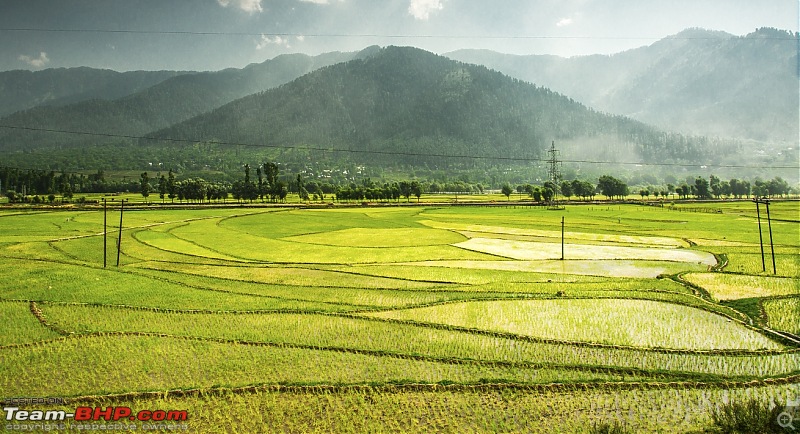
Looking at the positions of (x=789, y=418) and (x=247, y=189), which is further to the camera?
(x=247, y=189)

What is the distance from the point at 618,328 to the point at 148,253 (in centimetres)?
3378

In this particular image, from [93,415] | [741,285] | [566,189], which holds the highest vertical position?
[566,189]

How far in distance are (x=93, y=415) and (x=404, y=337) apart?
906 cm

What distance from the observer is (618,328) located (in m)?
16.5

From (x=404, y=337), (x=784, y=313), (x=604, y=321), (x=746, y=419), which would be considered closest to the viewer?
(x=746, y=419)

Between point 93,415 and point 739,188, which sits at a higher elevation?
point 739,188

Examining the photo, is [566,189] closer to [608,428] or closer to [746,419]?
[746,419]

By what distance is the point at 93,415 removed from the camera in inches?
402

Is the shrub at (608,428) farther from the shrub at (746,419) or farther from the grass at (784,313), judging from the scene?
the grass at (784,313)

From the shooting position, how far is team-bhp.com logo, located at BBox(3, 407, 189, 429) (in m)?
9.99

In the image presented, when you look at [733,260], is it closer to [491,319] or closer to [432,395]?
[491,319]

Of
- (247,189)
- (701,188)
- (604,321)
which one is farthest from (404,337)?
(701,188)

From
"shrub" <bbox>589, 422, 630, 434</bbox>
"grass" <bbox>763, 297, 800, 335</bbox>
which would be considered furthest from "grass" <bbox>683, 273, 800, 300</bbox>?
"shrub" <bbox>589, 422, 630, 434</bbox>

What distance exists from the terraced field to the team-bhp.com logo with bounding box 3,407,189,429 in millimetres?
371
